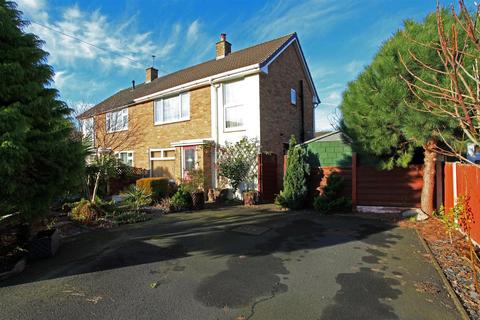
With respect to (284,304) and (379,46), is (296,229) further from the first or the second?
→ (379,46)

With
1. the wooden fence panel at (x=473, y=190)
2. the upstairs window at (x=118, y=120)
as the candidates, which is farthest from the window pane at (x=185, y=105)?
the wooden fence panel at (x=473, y=190)

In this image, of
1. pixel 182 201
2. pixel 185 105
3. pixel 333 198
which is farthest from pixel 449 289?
pixel 185 105

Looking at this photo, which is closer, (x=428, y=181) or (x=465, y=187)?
(x=465, y=187)

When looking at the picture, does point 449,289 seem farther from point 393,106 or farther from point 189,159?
point 189,159

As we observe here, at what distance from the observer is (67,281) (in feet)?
14.1

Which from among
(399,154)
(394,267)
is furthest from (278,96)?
(394,267)

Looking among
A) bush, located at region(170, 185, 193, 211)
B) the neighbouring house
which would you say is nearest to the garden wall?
the neighbouring house

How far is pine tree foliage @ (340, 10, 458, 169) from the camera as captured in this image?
667 centimetres

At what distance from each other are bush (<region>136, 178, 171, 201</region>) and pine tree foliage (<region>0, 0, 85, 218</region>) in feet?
20.5

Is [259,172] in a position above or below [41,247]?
above

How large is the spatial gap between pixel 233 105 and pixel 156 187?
5.09 metres

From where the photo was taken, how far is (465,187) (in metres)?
6.30

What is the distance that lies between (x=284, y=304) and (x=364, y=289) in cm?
124

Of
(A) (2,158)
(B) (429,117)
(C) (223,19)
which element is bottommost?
(A) (2,158)
